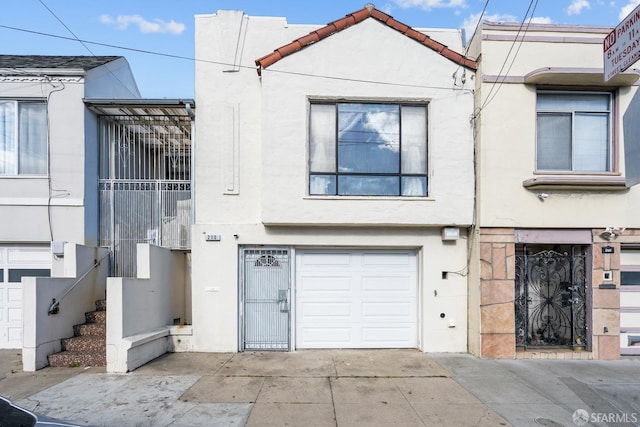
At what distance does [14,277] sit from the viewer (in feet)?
25.3

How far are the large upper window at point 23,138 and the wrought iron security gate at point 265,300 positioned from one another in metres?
4.86

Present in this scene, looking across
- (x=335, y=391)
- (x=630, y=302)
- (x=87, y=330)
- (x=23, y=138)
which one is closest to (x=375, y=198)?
(x=335, y=391)

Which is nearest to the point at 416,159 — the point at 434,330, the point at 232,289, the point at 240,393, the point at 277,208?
the point at 277,208

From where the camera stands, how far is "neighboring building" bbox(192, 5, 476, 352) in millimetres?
7055

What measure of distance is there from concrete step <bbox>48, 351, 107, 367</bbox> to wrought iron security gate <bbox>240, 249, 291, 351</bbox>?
2462 millimetres

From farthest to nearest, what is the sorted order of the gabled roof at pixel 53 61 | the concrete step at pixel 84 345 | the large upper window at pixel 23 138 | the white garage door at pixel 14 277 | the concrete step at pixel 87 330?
1. the gabled roof at pixel 53 61
2. the large upper window at pixel 23 138
3. the white garage door at pixel 14 277
4. the concrete step at pixel 87 330
5. the concrete step at pixel 84 345

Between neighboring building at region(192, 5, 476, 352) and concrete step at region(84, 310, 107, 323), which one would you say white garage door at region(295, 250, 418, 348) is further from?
concrete step at region(84, 310, 107, 323)

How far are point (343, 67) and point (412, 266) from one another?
4227 millimetres

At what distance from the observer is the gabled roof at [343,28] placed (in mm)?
7004

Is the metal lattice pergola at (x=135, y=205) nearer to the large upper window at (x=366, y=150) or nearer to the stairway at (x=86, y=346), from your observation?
the stairway at (x=86, y=346)

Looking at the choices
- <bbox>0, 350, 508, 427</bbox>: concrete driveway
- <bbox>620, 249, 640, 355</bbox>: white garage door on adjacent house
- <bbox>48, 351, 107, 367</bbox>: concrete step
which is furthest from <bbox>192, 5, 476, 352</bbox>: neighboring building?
<bbox>620, 249, 640, 355</bbox>: white garage door on adjacent house

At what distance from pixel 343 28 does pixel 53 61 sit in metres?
6.73

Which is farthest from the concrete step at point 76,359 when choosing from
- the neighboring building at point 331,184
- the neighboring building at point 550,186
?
the neighboring building at point 550,186
